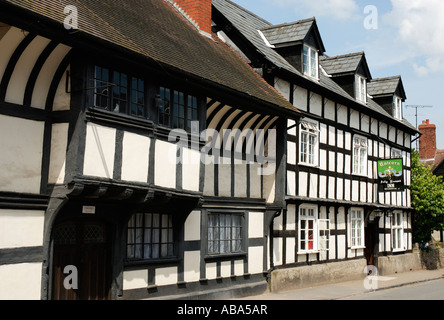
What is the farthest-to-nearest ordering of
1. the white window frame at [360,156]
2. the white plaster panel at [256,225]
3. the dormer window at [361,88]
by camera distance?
the dormer window at [361,88] → the white window frame at [360,156] → the white plaster panel at [256,225]

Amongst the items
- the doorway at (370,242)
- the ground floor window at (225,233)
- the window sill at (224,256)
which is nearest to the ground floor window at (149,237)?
the window sill at (224,256)

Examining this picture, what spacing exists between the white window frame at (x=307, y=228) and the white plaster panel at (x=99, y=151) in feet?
29.9

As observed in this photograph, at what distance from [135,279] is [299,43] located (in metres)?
10.3

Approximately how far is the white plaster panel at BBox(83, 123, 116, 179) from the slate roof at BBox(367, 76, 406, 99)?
747 inches

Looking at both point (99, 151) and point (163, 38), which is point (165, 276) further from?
point (163, 38)

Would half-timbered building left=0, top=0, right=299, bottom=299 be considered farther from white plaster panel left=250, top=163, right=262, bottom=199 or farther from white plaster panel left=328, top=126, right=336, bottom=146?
white plaster panel left=328, top=126, right=336, bottom=146

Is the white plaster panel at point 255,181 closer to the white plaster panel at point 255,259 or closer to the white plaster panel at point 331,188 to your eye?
the white plaster panel at point 255,259

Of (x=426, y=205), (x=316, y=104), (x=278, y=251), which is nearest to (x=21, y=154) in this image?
(x=278, y=251)

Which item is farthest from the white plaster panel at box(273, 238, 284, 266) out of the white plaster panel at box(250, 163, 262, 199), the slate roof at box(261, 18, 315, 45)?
the slate roof at box(261, 18, 315, 45)

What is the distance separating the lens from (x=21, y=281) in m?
8.83

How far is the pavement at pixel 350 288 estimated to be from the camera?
48.7 ft

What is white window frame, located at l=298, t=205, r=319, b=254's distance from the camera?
1733 centimetres

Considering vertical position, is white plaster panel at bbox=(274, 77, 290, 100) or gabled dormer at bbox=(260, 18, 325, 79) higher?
gabled dormer at bbox=(260, 18, 325, 79)
